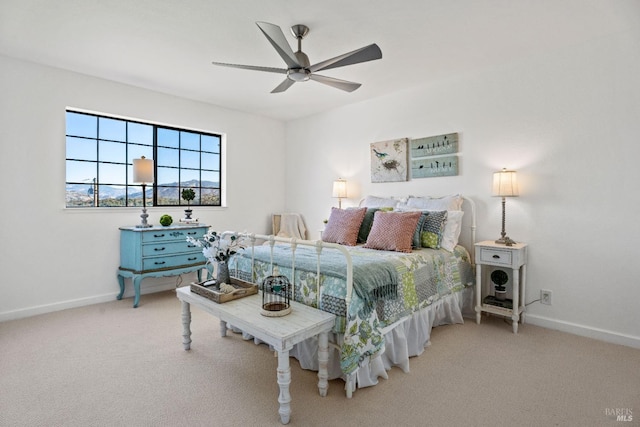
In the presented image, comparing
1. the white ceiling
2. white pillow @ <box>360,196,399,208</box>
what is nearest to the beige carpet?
white pillow @ <box>360,196,399,208</box>

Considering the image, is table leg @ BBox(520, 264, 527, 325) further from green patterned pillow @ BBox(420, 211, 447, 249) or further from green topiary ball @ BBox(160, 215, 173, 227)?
green topiary ball @ BBox(160, 215, 173, 227)

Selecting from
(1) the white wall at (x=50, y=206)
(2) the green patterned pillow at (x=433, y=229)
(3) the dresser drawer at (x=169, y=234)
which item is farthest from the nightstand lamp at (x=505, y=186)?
(1) the white wall at (x=50, y=206)

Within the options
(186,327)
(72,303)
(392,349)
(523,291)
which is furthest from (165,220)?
(523,291)

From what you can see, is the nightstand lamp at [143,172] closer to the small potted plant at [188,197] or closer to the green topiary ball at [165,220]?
the green topiary ball at [165,220]

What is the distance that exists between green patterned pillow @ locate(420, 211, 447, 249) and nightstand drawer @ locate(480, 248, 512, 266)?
0.41 m

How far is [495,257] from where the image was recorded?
3.06 meters

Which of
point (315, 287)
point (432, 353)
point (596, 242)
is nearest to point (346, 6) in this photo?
point (315, 287)

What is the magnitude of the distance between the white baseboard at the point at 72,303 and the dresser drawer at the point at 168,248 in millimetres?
650

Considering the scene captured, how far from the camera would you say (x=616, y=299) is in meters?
2.77

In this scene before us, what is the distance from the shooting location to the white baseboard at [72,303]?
10.7ft

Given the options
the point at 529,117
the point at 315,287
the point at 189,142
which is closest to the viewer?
the point at 315,287

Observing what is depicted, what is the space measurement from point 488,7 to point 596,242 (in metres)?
2.16

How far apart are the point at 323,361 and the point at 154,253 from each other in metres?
2.63

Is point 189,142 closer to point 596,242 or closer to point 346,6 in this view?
point 346,6
